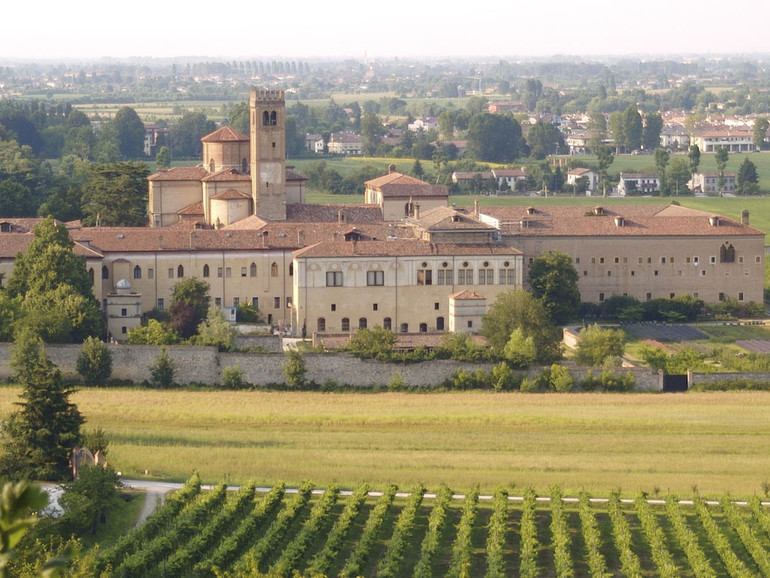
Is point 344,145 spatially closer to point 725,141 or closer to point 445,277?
point 725,141

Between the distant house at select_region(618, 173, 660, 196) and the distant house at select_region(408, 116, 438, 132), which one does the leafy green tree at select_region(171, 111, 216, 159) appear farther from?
the distant house at select_region(408, 116, 438, 132)


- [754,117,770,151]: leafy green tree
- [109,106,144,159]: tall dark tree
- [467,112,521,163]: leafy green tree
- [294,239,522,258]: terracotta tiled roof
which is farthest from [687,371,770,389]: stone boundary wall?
[754,117,770,151]: leafy green tree

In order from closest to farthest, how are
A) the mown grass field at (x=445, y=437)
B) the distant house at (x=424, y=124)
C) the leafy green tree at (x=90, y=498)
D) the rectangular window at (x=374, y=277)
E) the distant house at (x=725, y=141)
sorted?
the leafy green tree at (x=90, y=498) → the mown grass field at (x=445, y=437) → the rectangular window at (x=374, y=277) → the distant house at (x=725, y=141) → the distant house at (x=424, y=124)

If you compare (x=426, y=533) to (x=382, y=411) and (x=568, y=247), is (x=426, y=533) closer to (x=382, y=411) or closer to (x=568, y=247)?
(x=382, y=411)

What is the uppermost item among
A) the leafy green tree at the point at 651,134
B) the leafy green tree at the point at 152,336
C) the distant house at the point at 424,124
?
the leafy green tree at the point at 152,336

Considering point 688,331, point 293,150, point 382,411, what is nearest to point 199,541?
point 382,411

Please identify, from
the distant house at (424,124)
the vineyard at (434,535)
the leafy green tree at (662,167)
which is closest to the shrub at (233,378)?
the vineyard at (434,535)

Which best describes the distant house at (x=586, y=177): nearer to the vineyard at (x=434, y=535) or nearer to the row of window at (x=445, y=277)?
the row of window at (x=445, y=277)
